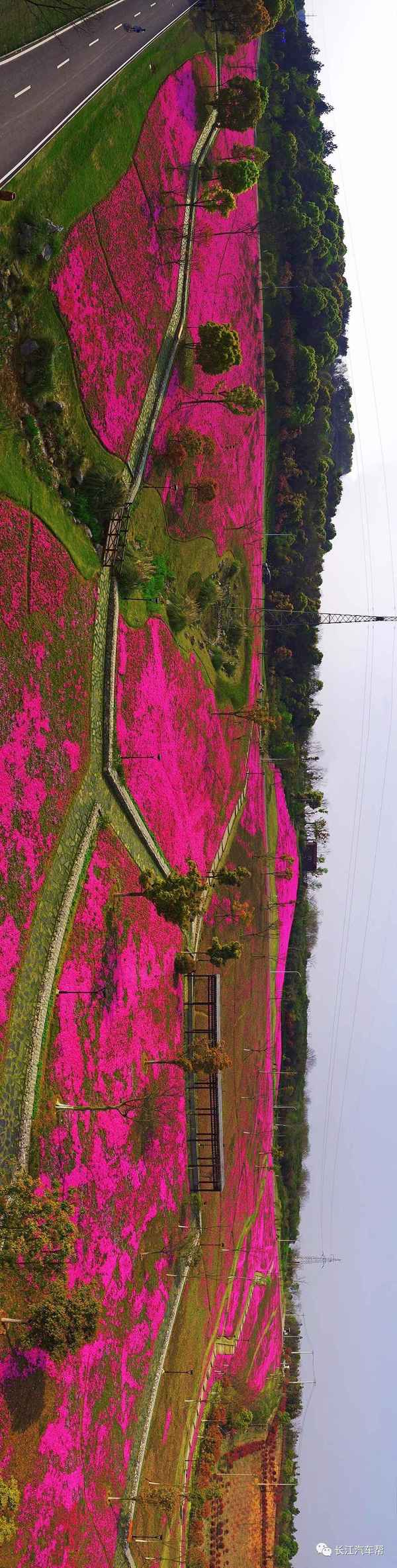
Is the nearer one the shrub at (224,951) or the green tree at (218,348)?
the green tree at (218,348)

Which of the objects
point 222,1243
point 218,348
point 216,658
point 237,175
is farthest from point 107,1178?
point 237,175

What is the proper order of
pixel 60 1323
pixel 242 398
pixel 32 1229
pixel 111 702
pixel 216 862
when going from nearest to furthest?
pixel 32 1229 < pixel 60 1323 < pixel 111 702 < pixel 242 398 < pixel 216 862

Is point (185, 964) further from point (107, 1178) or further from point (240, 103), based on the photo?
point (240, 103)

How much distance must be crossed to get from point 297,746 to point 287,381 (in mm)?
28736

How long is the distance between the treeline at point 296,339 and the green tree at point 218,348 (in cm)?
1924

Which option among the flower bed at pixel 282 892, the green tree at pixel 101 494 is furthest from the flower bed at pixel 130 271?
the flower bed at pixel 282 892

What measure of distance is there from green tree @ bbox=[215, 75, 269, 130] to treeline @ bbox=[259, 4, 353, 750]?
12048 mm

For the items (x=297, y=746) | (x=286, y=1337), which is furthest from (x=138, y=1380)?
(x=297, y=746)

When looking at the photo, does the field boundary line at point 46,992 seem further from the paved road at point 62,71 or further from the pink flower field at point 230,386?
the paved road at point 62,71

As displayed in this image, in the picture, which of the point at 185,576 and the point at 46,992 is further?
the point at 185,576

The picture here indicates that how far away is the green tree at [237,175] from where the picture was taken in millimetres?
57250

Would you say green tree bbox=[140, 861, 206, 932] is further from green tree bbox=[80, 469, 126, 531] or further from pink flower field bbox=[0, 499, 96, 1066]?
green tree bbox=[80, 469, 126, 531]

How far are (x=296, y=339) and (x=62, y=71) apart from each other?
33.9 m

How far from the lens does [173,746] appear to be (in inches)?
2206
